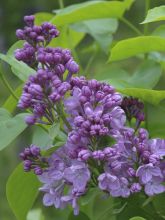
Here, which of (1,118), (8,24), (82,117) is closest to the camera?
(82,117)

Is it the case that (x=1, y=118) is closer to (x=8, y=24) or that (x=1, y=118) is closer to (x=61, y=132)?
(x=61, y=132)

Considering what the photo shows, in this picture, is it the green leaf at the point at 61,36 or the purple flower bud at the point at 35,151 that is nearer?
the purple flower bud at the point at 35,151

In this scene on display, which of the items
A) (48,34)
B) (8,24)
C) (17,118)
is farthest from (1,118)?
(8,24)

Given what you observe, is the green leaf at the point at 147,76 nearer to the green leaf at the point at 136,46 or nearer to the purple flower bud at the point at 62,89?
the green leaf at the point at 136,46

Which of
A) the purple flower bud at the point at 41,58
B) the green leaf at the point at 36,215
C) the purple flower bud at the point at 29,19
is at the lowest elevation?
the green leaf at the point at 36,215

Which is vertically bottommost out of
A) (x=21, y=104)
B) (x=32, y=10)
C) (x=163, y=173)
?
(x=32, y=10)

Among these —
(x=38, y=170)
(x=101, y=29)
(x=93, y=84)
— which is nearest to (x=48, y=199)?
(x=38, y=170)

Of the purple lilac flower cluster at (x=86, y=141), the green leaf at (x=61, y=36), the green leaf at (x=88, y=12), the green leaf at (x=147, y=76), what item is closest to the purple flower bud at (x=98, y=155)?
the purple lilac flower cluster at (x=86, y=141)
